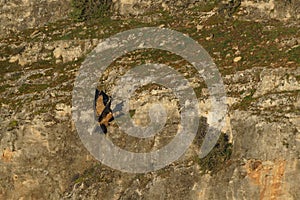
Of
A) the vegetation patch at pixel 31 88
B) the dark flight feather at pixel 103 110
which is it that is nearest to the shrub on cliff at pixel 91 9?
the vegetation patch at pixel 31 88

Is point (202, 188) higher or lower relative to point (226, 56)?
lower

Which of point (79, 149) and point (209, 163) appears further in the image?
point (79, 149)

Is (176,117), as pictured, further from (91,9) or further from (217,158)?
(91,9)

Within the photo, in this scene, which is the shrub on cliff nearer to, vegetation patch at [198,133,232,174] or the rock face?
the rock face

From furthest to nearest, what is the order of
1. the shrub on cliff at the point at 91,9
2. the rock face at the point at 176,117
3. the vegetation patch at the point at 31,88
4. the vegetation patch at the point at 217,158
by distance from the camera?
the shrub on cliff at the point at 91,9
the vegetation patch at the point at 31,88
the vegetation patch at the point at 217,158
the rock face at the point at 176,117

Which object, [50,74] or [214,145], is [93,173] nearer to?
[214,145]

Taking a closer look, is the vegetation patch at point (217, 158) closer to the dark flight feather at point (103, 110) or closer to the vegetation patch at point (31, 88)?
the dark flight feather at point (103, 110)

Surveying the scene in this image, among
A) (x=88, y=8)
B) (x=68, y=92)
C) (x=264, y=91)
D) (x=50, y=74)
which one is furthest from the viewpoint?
(x=88, y=8)

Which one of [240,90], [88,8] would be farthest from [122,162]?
[88,8]

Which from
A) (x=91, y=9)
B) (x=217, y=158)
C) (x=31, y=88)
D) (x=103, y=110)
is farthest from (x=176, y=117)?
(x=91, y=9)
